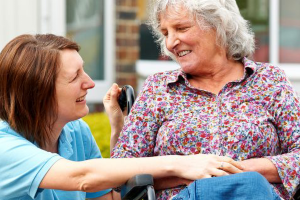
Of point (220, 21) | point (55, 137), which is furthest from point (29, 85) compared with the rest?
point (220, 21)

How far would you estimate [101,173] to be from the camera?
2785 mm

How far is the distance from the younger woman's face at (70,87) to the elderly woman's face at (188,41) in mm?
456

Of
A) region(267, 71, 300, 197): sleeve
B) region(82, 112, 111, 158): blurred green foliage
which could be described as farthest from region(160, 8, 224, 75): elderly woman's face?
region(82, 112, 111, 158): blurred green foliage

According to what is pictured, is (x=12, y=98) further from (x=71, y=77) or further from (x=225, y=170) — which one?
(x=225, y=170)

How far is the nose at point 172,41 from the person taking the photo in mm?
3270

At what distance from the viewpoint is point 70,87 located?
3072 mm

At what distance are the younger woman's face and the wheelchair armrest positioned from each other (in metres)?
0.48

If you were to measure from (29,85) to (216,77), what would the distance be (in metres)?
0.90

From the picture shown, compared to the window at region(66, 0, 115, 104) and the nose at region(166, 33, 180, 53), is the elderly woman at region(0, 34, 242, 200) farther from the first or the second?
the window at region(66, 0, 115, 104)

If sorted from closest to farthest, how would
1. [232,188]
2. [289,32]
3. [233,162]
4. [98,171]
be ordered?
1. [232,188]
2. [98,171]
3. [233,162]
4. [289,32]

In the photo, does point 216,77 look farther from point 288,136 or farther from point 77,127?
point 77,127

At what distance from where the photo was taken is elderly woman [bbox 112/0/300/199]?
312 centimetres

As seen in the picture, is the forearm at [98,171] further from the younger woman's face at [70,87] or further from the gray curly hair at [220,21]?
the gray curly hair at [220,21]

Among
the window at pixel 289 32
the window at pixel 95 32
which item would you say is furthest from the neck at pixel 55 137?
the window at pixel 289 32
